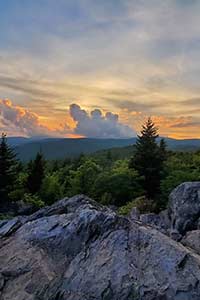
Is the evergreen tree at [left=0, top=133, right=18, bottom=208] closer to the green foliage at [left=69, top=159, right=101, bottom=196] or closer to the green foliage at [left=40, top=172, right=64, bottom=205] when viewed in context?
the green foliage at [left=40, top=172, right=64, bottom=205]

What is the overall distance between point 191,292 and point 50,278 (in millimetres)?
3970

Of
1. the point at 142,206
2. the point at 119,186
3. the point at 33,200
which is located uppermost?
the point at 119,186

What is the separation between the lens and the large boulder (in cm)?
1046

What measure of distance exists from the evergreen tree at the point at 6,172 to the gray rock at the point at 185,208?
24.2 metres

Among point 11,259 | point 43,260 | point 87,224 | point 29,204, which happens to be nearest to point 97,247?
point 87,224

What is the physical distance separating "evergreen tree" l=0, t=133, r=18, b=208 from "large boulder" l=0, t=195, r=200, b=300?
30.7 metres

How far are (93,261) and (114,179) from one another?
2814 centimetres

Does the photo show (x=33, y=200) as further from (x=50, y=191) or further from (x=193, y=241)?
(x=193, y=241)

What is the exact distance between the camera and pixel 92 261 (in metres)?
11.3

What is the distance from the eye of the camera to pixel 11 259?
12.1m

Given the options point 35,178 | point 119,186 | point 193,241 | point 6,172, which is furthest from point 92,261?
point 35,178

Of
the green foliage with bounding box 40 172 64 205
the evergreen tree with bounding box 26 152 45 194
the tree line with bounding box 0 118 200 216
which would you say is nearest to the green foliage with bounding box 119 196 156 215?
the tree line with bounding box 0 118 200 216

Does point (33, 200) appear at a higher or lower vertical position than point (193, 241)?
lower

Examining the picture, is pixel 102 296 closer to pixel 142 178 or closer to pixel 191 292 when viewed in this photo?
pixel 191 292
